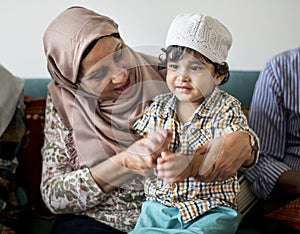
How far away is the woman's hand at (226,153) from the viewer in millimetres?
1376

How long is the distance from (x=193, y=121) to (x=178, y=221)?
27cm

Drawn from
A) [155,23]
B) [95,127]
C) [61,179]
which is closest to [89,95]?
[95,127]

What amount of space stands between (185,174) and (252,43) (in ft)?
3.04

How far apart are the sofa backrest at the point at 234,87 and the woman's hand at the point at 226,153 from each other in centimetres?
53

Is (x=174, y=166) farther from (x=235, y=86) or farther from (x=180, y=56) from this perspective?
(x=235, y=86)

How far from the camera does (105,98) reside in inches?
61.6

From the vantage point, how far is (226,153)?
1.41 metres

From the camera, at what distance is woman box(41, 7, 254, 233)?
1485 mm

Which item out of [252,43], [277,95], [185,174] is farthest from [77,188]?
[252,43]

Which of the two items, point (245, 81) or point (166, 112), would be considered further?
point (245, 81)

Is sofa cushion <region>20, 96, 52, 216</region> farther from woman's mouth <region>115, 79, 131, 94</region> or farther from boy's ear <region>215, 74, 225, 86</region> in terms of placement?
boy's ear <region>215, 74, 225, 86</region>

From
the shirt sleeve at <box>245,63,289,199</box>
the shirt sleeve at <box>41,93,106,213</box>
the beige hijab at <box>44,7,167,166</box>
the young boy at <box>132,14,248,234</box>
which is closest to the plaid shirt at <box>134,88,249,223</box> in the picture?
the young boy at <box>132,14,248,234</box>

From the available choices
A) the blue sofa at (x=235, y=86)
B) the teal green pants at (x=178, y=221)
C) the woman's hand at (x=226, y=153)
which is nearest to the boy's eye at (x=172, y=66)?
the woman's hand at (x=226, y=153)

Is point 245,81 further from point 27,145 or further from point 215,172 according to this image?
point 27,145
